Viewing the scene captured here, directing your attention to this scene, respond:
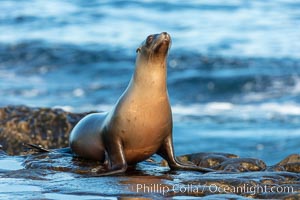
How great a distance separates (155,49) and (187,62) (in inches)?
570

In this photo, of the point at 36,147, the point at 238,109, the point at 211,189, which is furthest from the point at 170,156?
the point at 238,109

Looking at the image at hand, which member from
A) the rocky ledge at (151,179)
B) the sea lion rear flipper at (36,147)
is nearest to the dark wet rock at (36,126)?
the sea lion rear flipper at (36,147)

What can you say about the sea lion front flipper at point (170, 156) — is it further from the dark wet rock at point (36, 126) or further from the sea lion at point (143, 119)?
the dark wet rock at point (36, 126)

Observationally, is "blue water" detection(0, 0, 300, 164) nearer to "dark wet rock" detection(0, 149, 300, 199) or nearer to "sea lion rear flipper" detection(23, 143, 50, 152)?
"sea lion rear flipper" detection(23, 143, 50, 152)

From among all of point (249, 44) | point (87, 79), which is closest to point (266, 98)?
point (87, 79)

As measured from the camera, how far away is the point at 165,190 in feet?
17.4

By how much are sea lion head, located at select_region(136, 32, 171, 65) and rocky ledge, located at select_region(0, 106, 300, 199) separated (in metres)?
0.86

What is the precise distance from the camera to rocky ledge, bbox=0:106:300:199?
521 cm

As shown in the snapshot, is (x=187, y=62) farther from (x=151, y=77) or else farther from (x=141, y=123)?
(x=141, y=123)

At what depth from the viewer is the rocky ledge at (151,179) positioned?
17.1 ft

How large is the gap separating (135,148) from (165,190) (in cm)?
85

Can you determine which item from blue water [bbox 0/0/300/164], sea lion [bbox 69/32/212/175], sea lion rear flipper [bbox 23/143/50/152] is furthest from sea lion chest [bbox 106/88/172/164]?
blue water [bbox 0/0/300/164]

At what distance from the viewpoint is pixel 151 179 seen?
573 centimetres

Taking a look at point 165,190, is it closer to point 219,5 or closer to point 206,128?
point 206,128
